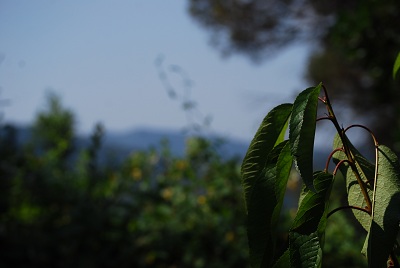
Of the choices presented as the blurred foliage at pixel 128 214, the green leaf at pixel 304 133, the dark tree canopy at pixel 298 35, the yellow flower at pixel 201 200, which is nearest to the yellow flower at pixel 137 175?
the blurred foliage at pixel 128 214

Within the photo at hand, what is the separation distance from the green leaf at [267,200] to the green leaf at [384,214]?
12 cm

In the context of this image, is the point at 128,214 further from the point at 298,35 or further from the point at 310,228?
the point at 298,35

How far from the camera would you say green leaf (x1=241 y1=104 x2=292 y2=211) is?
84cm

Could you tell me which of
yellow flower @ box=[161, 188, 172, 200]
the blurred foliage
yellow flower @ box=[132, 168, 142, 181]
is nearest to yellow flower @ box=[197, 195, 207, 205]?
the blurred foliage

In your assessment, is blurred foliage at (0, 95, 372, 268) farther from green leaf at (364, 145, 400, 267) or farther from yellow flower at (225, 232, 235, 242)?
green leaf at (364, 145, 400, 267)

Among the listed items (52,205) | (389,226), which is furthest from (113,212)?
(389,226)

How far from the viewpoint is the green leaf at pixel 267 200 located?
2.58 feet

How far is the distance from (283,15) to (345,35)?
798 cm

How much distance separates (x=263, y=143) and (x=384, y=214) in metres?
0.19

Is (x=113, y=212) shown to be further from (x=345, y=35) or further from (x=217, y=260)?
(x=345, y=35)

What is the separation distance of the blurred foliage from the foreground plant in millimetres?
2349

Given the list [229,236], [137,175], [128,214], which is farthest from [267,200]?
[137,175]

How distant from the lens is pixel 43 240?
346 centimetres

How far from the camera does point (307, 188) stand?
2.45 ft
